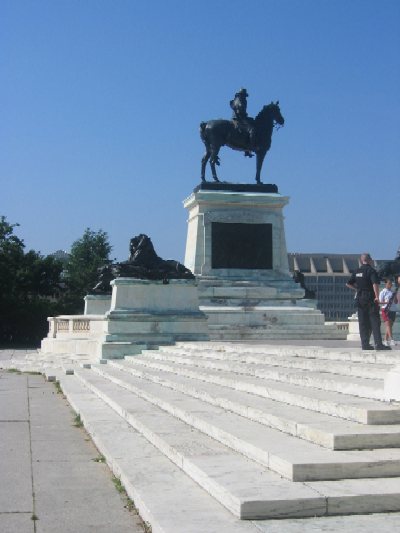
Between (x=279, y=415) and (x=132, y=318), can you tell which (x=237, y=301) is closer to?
(x=132, y=318)

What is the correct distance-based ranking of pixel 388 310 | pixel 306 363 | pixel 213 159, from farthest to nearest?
1. pixel 213 159
2. pixel 388 310
3. pixel 306 363

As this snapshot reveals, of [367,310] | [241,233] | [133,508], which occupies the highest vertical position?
[241,233]

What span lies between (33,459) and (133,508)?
94.0 inches

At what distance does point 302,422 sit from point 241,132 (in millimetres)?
23335

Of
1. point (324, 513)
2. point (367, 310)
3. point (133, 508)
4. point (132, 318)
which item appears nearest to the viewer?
point (324, 513)

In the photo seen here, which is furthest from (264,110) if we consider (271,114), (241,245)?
(241,245)

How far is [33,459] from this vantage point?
789 centimetres

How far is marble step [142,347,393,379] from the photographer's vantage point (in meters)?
8.18

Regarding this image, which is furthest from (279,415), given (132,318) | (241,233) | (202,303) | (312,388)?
(241,233)

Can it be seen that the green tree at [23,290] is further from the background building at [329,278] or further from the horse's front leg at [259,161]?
the horse's front leg at [259,161]

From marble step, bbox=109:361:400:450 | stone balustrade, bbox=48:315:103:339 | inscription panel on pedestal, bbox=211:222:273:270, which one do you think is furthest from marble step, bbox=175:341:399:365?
inscription panel on pedestal, bbox=211:222:273:270

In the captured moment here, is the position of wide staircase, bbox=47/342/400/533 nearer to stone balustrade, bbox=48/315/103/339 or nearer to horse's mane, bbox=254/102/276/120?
stone balustrade, bbox=48/315/103/339

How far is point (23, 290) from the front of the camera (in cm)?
5738

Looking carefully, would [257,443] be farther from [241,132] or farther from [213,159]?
[241,132]
